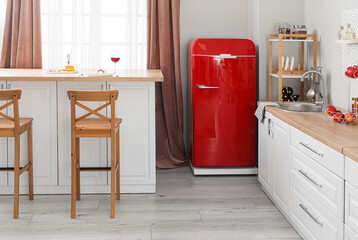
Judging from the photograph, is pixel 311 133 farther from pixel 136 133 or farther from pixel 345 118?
pixel 136 133

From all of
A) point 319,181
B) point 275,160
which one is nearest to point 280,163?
point 275,160

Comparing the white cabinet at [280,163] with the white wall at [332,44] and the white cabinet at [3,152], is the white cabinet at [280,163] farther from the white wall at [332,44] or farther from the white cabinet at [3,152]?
the white cabinet at [3,152]

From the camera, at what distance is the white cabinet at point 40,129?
432 centimetres

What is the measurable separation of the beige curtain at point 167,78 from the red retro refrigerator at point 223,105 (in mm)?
340

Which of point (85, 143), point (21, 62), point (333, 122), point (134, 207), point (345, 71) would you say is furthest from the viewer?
point (21, 62)

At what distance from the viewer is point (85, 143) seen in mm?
4398

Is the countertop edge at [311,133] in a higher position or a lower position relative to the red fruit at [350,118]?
lower

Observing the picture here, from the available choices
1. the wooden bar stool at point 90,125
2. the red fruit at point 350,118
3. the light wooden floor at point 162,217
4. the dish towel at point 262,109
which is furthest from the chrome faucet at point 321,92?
the wooden bar stool at point 90,125

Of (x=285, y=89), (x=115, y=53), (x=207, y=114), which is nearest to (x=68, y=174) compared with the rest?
(x=115, y=53)

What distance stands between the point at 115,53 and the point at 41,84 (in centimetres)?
68

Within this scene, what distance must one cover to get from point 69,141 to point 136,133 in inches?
22.6

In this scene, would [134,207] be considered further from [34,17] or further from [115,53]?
[34,17]

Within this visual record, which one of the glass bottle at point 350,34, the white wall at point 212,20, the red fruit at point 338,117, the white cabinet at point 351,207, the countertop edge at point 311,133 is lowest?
the white cabinet at point 351,207

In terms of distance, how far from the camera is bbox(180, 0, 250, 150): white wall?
5.62 m
